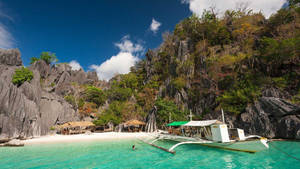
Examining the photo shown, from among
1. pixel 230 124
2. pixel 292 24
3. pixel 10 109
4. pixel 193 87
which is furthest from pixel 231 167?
pixel 10 109

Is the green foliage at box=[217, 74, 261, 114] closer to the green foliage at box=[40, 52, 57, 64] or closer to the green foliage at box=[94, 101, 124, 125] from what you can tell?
the green foliage at box=[94, 101, 124, 125]

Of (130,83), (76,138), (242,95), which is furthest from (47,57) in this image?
(242,95)

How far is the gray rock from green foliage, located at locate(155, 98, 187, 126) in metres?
37.1

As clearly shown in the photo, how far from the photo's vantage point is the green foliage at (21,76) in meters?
31.0

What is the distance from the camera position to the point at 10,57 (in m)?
37.1

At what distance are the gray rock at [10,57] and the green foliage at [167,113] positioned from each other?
37.1 meters

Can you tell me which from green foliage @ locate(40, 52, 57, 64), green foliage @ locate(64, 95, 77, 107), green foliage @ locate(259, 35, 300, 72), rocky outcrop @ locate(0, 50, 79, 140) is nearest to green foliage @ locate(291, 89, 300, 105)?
green foliage @ locate(259, 35, 300, 72)

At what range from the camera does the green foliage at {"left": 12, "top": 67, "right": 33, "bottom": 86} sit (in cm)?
3102

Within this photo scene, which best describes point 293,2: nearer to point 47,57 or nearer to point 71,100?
point 71,100

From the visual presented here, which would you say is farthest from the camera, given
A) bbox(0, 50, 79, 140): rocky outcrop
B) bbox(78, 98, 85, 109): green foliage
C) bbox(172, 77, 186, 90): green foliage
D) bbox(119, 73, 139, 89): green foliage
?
bbox(119, 73, 139, 89): green foliage

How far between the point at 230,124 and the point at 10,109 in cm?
3229

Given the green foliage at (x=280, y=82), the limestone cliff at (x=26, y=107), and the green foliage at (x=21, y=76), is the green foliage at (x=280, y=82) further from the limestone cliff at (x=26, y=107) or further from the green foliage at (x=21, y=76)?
the green foliage at (x=21, y=76)

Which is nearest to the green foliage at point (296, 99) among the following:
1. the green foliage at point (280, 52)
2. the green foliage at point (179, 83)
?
the green foliage at point (280, 52)

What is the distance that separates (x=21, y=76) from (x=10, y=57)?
10.1 m
